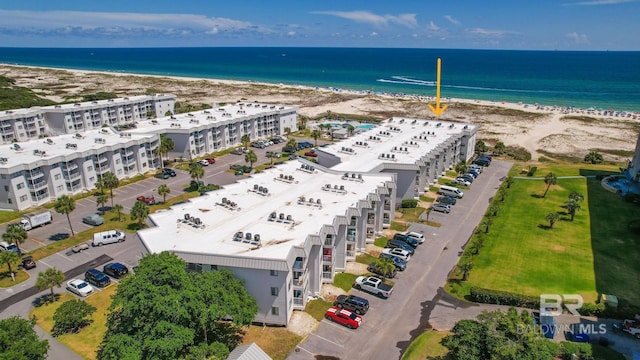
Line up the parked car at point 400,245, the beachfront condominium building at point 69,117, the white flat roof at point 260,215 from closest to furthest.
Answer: the white flat roof at point 260,215, the parked car at point 400,245, the beachfront condominium building at point 69,117

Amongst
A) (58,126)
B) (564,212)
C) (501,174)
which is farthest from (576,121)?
(58,126)

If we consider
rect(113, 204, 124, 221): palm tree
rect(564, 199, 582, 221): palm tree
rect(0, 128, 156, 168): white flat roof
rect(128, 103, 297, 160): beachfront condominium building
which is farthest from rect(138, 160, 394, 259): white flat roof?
rect(128, 103, 297, 160): beachfront condominium building

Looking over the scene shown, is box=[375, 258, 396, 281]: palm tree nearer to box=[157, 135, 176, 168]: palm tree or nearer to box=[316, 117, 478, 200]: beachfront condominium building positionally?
box=[316, 117, 478, 200]: beachfront condominium building

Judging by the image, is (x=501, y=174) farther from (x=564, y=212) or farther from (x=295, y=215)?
(x=295, y=215)

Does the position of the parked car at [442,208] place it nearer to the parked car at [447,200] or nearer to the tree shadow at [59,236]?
the parked car at [447,200]

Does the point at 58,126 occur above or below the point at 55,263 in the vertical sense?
above

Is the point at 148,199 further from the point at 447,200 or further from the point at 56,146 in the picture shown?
the point at 447,200

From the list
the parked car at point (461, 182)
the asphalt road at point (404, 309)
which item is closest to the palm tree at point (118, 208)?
the asphalt road at point (404, 309)
